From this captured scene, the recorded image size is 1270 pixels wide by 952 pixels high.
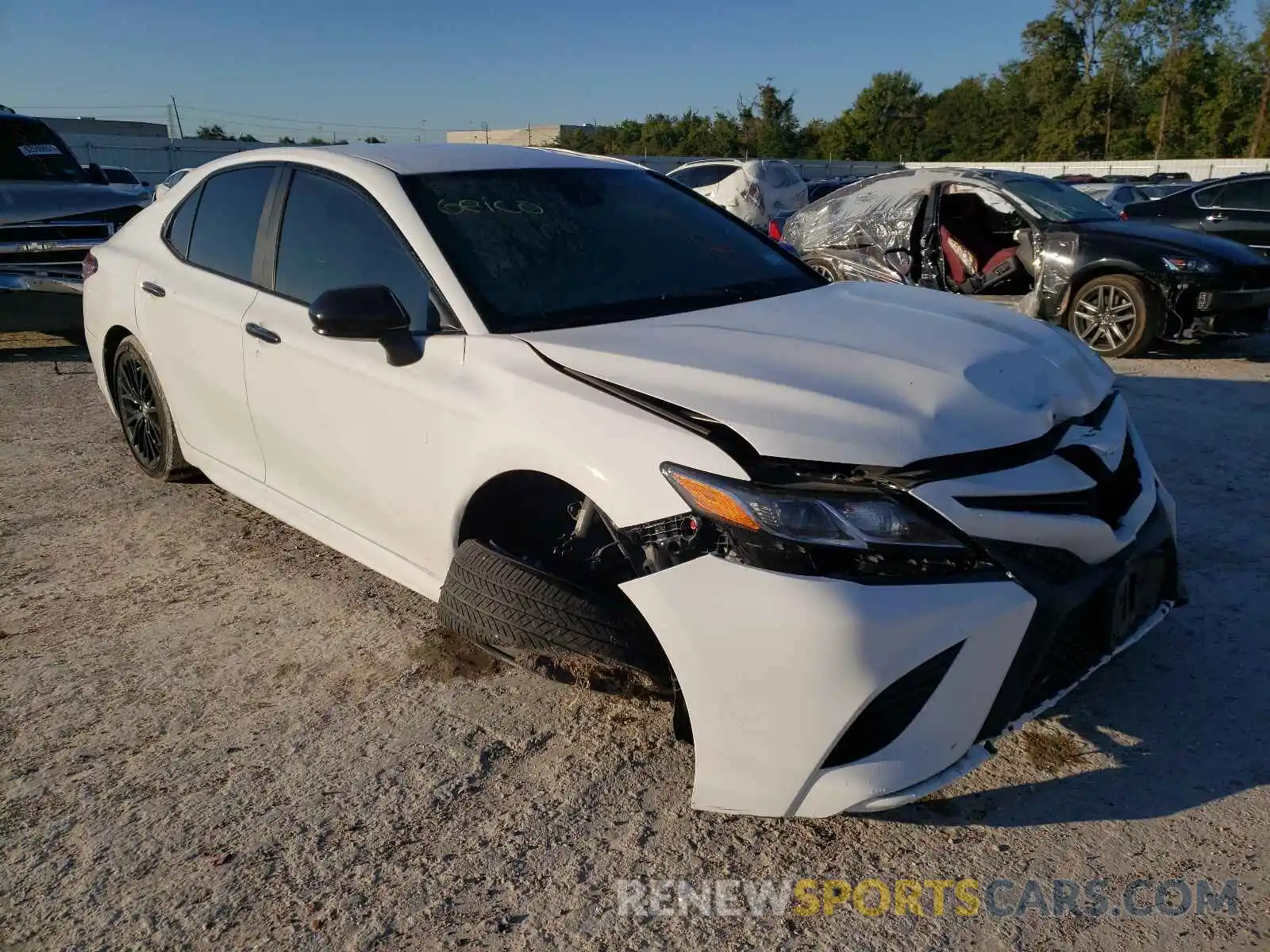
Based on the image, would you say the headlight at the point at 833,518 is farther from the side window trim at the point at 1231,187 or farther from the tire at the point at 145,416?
the side window trim at the point at 1231,187

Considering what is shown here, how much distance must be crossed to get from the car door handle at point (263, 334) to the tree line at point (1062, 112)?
52094mm

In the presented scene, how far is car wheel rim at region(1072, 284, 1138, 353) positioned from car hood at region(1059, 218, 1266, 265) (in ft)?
1.43

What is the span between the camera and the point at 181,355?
4.17 metres

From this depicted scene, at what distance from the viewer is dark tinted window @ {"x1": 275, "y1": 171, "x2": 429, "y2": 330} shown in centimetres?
312

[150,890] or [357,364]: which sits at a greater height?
[357,364]

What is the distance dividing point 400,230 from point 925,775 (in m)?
2.20

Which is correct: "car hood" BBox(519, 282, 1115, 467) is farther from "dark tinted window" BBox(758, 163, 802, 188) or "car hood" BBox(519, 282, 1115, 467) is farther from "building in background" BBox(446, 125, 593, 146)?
"building in background" BBox(446, 125, 593, 146)

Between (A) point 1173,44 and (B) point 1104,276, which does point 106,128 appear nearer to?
(B) point 1104,276

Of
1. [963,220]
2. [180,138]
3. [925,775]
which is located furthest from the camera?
[180,138]

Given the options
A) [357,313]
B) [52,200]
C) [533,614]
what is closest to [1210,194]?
[357,313]

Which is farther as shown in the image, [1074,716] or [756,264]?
[756,264]

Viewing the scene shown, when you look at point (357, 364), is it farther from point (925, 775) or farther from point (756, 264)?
point (925, 775)

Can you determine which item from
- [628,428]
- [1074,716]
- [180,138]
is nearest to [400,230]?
[628,428]

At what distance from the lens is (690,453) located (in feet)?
7.51
